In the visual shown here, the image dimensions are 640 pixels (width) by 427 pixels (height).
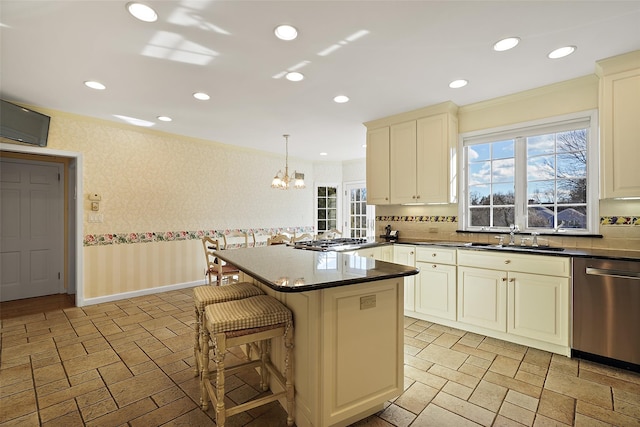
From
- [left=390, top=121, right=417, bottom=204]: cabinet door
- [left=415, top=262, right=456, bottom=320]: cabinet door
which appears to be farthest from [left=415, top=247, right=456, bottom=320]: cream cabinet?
[left=390, top=121, right=417, bottom=204]: cabinet door

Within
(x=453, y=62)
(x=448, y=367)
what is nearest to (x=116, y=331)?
(x=448, y=367)

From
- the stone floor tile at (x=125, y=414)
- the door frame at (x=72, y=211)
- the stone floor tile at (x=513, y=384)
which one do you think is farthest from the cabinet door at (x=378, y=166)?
the door frame at (x=72, y=211)

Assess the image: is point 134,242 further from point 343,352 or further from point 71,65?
point 343,352

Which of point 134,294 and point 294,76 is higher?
point 294,76

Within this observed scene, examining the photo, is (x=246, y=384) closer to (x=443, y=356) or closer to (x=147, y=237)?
(x=443, y=356)

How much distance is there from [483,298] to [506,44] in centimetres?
230

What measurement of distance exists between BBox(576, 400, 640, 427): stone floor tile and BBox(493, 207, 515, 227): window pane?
199 centimetres

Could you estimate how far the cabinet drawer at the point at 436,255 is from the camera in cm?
325

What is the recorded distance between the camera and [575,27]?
2150 millimetres

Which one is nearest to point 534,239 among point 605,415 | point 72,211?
point 605,415

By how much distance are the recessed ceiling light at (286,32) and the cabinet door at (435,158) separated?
7.07 feet

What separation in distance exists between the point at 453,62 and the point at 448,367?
8.48 ft

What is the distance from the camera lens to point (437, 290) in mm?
3354

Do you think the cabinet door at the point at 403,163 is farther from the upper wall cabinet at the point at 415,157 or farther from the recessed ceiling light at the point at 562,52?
the recessed ceiling light at the point at 562,52
